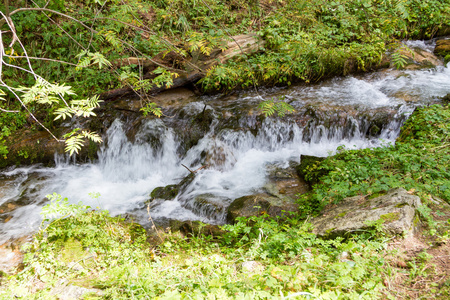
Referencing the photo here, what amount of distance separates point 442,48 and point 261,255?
33.9 ft

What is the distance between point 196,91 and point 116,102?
215 cm

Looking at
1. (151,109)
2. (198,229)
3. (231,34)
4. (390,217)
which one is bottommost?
(198,229)

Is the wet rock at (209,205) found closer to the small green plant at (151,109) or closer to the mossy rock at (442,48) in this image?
the small green plant at (151,109)

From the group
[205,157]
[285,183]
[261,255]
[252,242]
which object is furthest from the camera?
[205,157]

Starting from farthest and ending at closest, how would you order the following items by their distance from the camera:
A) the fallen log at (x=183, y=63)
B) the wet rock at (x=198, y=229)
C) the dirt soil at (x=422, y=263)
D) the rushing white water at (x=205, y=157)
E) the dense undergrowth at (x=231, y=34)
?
the dense undergrowth at (x=231, y=34) < the fallen log at (x=183, y=63) < the rushing white water at (x=205, y=157) < the wet rock at (x=198, y=229) < the dirt soil at (x=422, y=263)

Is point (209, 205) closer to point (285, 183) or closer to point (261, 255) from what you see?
point (285, 183)

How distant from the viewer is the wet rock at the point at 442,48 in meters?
9.05

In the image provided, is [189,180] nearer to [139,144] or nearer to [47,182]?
[139,144]

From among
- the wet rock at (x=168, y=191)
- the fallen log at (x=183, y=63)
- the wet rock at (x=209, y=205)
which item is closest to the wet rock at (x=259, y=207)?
the wet rock at (x=209, y=205)

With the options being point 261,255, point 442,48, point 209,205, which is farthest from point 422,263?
point 442,48

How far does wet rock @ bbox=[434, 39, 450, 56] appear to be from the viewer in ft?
29.7

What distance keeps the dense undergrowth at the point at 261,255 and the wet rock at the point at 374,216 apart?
0.11m

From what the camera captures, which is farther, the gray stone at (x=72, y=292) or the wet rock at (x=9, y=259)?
the wet rock at (x=9, y=259)

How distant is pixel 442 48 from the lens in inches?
360
